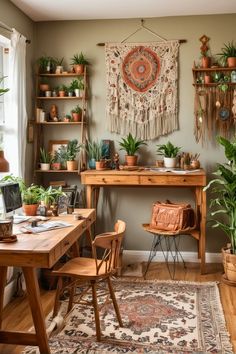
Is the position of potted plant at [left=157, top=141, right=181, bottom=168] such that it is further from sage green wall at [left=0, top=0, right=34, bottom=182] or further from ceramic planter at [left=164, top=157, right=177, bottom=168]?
sage green wall at [left=0, top=0, right=34, bottom=182]

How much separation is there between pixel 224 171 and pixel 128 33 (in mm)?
1893

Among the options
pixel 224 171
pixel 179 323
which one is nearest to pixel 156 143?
pixel 224 171

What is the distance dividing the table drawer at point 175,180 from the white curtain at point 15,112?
1.26 metres

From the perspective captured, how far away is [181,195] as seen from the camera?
186 inches

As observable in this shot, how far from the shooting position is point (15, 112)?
3930 mm

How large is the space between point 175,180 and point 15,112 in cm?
169

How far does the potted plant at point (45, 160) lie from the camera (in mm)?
4598

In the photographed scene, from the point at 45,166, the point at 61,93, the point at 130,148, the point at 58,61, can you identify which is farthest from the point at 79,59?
the point at 45,166

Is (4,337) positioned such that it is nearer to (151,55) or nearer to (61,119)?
(61,119)

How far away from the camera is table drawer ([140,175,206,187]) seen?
4152 millimetres

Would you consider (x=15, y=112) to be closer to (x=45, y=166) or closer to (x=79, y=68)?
(x=45, y=166)

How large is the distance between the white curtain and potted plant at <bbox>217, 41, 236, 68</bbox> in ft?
6.95

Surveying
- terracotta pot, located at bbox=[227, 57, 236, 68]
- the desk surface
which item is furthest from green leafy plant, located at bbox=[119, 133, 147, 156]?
the desk surface

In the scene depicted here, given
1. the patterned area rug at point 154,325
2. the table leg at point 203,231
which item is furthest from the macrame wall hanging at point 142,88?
the patterned area rug at point 154,325
